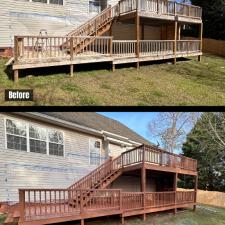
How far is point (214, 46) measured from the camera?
27859mm

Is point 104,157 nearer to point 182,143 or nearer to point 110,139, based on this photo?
point 110,139

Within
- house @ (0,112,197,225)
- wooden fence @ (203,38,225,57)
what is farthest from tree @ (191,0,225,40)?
house @ (0,112,197,225)

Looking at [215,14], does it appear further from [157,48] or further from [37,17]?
[37,17]

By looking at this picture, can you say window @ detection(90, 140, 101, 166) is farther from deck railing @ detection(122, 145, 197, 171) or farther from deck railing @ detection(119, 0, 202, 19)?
deck railing @ detection(119, 0, 202, 19)

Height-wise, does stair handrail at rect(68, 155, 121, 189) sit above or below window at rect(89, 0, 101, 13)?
below

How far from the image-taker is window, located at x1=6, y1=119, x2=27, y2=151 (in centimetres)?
1352

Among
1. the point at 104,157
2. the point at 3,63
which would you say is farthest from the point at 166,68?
the point at 3,63

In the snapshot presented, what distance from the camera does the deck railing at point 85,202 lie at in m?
11.4

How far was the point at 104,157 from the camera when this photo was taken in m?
19.2

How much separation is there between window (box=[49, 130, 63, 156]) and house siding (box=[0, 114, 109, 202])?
21 centimetres

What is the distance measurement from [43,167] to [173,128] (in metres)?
10.2

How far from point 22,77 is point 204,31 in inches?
765

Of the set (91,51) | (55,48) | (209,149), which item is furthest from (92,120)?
(209,149)

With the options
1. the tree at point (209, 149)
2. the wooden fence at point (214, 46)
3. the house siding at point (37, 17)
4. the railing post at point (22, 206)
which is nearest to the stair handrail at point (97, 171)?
the railing post at point (22, 206)
